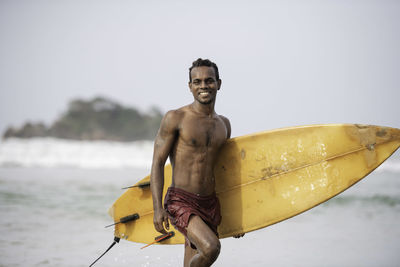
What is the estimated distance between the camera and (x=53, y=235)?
17.9 ft

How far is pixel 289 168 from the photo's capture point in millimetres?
3498

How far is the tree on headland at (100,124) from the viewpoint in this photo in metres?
29.3

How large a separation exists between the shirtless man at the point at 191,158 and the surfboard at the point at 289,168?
445 mm

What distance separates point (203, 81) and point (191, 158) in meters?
0.52

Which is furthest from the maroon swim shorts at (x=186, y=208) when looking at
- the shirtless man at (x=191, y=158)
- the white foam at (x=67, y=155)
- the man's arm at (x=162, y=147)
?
the white foam at (x=67, y=155)

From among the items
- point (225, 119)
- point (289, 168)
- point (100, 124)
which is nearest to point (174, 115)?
point (225, 119)

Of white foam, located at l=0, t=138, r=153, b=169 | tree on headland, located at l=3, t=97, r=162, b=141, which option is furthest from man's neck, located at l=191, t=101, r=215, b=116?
tree on headland, located at l=3, t=97, r=162, b=141

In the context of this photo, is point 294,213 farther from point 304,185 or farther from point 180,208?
point 180,208

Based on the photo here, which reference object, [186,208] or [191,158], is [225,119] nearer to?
[191,158]

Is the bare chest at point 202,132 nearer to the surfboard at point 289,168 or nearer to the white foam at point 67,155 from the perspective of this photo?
the surfboard at point 289,168

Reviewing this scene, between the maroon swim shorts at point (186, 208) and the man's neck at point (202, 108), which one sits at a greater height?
the man's neck at point (202, 108)

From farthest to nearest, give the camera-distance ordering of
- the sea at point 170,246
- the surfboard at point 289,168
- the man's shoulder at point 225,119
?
the sea at point 170,246
the surfboard at point 289,168
the man's shoulder at point 225,119

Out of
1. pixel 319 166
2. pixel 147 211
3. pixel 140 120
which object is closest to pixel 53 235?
pixel 147 211

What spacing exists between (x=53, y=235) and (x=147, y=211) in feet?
7.59
